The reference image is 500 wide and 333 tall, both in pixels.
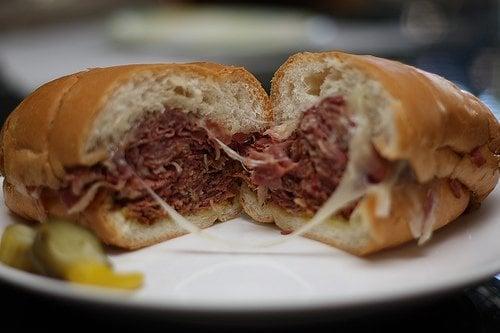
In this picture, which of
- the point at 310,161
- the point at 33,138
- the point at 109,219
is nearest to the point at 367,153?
the point at 310,161

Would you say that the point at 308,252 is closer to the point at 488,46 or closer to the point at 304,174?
the point at 304,174

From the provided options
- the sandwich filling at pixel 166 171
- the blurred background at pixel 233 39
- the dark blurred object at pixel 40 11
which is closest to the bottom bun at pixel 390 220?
the sandwich filling at pixel 166 171

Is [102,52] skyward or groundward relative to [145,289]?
groundward

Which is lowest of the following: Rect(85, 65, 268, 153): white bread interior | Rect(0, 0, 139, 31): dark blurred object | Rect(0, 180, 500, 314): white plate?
Rect(0, 0, 139, 31): dark blurred object

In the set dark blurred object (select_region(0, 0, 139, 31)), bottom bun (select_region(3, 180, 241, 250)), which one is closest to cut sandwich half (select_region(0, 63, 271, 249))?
bottom bun (select_region(3, 180, 241, 250))

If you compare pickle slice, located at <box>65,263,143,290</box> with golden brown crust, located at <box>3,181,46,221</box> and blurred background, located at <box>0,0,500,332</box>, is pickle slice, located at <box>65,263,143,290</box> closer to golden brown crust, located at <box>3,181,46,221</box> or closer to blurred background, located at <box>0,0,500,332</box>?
golden brown crust, located at <box>3,181,46,221</box>

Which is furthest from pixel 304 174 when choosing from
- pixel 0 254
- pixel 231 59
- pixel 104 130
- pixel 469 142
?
pixel 231 59
